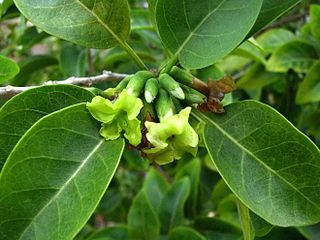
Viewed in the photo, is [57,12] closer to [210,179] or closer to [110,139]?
[110,139]

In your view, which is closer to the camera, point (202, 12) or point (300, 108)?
point (202, 12)

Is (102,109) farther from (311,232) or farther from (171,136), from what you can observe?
(311,232)

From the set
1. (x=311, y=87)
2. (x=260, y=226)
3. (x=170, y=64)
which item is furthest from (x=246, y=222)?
(x=311, y=87)

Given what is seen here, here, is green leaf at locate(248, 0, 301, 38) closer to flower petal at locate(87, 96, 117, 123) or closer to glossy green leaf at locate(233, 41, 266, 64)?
flower petal at locate(87, 96, 117, 123)

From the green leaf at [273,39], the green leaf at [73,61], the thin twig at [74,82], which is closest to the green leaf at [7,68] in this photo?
the thin twig at [74,82]

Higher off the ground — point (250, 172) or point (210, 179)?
point (250, 172)

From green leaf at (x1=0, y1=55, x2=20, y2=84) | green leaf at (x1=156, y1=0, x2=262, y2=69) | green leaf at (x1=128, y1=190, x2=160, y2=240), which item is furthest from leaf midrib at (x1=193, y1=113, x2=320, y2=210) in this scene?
green leaf at (x1=128, y1=190, x2=160, y2=240)

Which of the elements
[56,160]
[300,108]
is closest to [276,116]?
[56,160]
